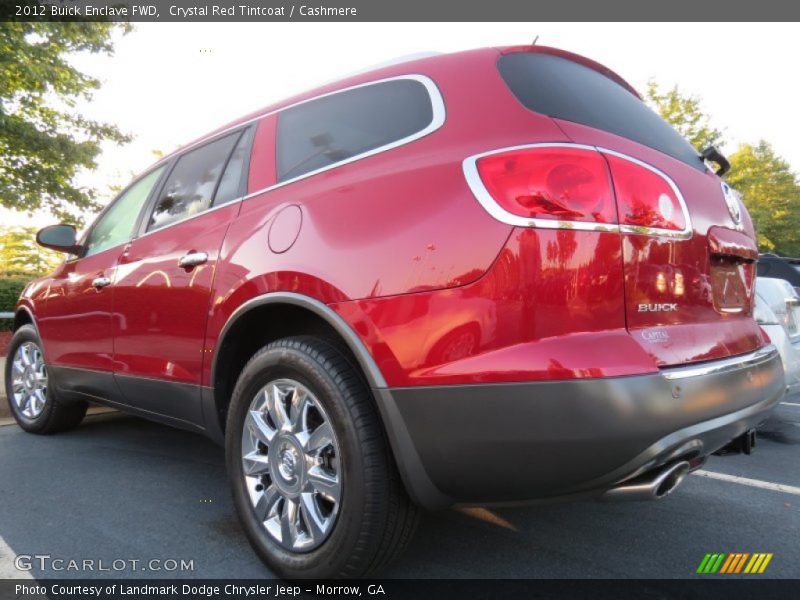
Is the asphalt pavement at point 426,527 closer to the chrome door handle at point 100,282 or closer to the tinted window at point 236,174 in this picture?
the chrome door handle at point 100,282

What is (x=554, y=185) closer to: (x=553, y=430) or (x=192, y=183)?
(x=553, y=430)

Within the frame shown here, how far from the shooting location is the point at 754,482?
335 centimetres

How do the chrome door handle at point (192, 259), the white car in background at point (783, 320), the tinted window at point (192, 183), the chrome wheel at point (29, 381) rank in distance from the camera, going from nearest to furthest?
the chrome door handle at point (192, 259) < the tinted window at point (192, 183) < the white car in background at point (783, 320) < the chrome wheel at point (29, 381)

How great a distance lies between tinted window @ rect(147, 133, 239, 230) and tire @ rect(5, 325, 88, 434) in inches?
67.3

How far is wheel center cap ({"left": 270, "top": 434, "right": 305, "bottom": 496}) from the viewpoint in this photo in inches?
80.6

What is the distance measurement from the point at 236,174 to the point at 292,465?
1.38 metres

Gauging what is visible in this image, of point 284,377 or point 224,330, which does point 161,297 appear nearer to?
point 224,330

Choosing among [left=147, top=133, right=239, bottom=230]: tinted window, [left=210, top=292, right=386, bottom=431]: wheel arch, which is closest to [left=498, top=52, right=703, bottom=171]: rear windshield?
[left=210, top=292, right=386, bottom=431]: wheel arch

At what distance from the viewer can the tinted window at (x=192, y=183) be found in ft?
9.39

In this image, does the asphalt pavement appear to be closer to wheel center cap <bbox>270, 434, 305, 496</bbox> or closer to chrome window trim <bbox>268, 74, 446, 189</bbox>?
wheel center cap <bbox>270, 434, 305, 496</bbox>

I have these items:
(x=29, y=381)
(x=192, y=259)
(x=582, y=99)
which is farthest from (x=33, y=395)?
(x=582, y=99)

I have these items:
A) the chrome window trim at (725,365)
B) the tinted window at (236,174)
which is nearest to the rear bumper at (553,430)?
the chrome window trim at (725,365)

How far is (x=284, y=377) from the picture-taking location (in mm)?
2102

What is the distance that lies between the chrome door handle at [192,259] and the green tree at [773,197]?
3678 cm
